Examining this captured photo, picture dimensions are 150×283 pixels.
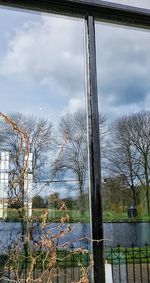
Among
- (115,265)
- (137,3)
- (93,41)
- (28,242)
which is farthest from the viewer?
(137,3)

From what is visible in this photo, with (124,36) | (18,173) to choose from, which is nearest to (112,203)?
(18,173)

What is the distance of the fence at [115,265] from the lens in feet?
4.84

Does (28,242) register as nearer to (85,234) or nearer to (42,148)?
(85,234)

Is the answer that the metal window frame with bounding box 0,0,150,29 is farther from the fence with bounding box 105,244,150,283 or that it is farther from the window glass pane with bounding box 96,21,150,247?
the fence with bounding box 105,244,150,283

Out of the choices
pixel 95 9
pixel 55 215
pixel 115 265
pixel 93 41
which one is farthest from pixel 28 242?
pixel 95 9

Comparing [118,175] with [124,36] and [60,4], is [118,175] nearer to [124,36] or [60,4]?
[124,36]

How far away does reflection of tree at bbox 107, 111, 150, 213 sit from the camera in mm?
1783

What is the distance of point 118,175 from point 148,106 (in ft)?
1.72

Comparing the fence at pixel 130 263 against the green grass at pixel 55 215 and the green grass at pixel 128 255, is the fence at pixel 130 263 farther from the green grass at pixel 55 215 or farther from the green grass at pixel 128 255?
the green grass at pixel 55 215

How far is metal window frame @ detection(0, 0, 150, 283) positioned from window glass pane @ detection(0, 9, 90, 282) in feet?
0.14

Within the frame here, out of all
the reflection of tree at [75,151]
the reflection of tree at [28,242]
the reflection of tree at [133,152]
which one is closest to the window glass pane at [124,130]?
the reflection of tree at [133,152]

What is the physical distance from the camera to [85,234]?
1.55 metres

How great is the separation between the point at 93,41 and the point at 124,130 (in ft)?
1.86

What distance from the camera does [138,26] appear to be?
1983 millimetres
